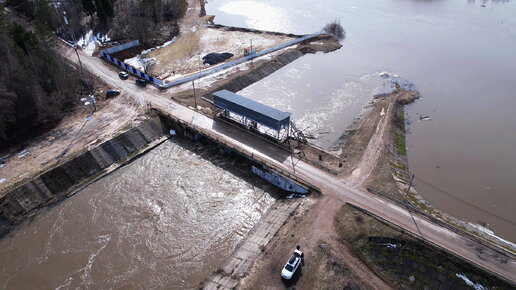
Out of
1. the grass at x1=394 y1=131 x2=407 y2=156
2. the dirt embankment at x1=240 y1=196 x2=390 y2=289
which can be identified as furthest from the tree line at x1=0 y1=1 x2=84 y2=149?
the grass at x1=394 y1=131 x2=407 y2=156

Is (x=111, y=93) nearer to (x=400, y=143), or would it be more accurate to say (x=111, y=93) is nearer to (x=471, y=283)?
(x=400, y=143)

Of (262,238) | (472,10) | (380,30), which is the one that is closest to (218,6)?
(380,30)

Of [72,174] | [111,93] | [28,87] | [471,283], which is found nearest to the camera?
[471,283]

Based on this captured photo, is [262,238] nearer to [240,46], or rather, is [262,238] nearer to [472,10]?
[240,46]

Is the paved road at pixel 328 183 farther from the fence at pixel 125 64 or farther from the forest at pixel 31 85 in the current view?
the forest at pixel 31 85

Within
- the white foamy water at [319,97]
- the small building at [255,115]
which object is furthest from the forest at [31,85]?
the white foamy water at [319,97]

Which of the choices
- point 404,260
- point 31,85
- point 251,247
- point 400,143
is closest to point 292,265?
point 251,247

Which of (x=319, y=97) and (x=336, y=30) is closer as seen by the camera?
(x=319, y=97)

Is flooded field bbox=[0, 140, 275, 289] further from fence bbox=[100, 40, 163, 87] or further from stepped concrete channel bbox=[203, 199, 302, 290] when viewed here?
fence bbox=[100, 40, 163, 87]
